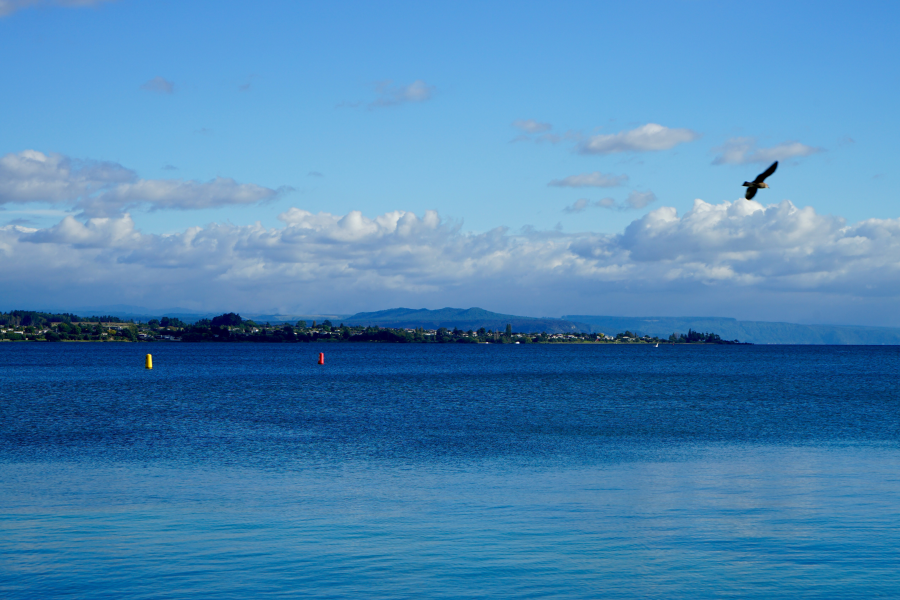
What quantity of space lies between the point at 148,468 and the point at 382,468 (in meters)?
8.23

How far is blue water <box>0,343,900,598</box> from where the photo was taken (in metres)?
16.3

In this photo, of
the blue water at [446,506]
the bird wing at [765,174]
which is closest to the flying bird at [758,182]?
the bird wing at [765,174]

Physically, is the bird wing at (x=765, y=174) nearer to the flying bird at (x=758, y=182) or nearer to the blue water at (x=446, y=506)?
the flying bird at (x=758, y=182)

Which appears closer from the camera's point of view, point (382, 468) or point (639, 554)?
point (639, 554)

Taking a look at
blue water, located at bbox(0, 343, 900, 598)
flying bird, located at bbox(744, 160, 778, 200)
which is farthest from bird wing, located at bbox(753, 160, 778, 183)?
blue water, located at bbox(0, 343, 900, 598)

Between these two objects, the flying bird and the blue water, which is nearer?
the flying bird

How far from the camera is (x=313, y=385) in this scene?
80.8 metres

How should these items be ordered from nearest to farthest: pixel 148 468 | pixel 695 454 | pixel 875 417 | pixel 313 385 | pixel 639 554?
pixel 639 554 < pixel 148 468 < pixel 695 454 < pixel 875 417 < pixel 313 385

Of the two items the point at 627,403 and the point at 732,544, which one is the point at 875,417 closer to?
the point at 627,403

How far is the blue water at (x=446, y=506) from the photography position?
640 inches

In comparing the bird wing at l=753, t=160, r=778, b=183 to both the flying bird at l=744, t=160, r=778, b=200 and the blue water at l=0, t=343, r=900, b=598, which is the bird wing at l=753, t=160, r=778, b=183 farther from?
the blue water at l=0, t=343, r=900, b=598

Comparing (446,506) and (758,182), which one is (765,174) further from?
(446,506)

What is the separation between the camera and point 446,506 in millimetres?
22406

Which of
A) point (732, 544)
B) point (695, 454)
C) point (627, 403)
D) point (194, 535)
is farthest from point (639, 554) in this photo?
point (627, 403)
